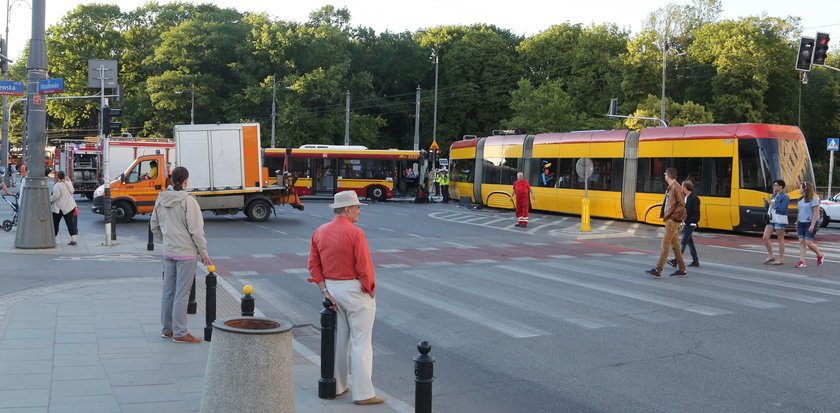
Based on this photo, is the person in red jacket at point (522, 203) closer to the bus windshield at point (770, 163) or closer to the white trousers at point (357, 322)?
the bus windshield at point (770, 163)

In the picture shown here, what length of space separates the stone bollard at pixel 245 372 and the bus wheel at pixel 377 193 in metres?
37.2

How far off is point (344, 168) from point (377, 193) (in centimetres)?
225

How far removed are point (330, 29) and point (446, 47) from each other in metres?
12.1

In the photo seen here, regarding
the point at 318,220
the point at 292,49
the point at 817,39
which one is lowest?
the point at 318,220

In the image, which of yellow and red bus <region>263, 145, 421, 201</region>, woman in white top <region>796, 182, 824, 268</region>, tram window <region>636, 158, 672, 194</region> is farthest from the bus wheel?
woman in white top <region>796, 182, 824, 268</region>

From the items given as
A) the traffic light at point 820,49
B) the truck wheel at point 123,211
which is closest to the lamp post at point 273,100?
the truck wheel at point 123,211

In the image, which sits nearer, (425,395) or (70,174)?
(425,395)

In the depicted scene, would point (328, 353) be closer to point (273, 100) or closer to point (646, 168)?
point (646, 168)

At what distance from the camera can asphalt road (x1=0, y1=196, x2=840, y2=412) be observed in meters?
6.82

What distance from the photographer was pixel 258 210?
26.2 metres

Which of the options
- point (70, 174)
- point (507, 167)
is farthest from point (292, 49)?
point (507, 167)

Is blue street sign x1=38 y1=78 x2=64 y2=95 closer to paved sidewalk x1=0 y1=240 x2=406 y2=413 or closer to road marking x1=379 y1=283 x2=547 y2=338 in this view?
paved sidewalk x1=0 y1=240 x2=406 y2=413

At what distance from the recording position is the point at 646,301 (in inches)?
453

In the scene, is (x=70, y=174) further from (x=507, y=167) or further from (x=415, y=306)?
(x=415, y=306)
